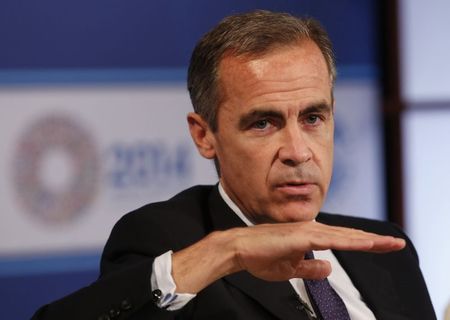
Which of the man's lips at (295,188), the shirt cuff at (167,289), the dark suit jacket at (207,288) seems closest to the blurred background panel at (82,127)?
the dark suit jacket at (207,288)

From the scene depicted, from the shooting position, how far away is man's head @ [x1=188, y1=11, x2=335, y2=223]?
1930 mm

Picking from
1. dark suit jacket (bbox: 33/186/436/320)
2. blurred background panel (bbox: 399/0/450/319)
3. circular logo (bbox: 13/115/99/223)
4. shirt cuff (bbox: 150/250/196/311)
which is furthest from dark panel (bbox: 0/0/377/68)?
shirt cuff (bbox: 150/250/196/311)

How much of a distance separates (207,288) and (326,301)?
283 mm

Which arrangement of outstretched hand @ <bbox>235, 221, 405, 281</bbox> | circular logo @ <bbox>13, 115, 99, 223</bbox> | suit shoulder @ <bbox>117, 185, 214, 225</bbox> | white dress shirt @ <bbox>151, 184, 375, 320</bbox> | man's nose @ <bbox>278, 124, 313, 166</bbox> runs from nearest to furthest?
outstretched hand @ <bbox>235, 221, 405, 281</bbox>, white dress shirt @ <bbox>151, 184, 375, 320</bbox>, man's nose @ <bbox>278, 124, 313, 166</bbox>, suit shoulder @ <bbox>117, 185, 214, 225</bbox>, circular logo @ <bbox>13, 115, 99, 223</bbox>

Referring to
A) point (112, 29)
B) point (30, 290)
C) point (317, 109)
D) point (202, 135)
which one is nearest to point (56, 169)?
point (30, 290)

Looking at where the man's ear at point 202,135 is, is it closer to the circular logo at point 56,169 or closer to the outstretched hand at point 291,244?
the outstretched hand at point 291,244

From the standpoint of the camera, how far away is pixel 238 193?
205cm

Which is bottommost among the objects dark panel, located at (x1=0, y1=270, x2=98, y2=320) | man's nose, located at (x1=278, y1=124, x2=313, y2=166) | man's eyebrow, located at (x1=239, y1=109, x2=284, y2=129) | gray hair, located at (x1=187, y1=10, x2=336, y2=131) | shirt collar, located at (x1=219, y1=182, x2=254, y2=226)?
dark panel, located at (x1=0, y1=270, x2=98, y2=320)

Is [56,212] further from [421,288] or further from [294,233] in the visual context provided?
[294,233]

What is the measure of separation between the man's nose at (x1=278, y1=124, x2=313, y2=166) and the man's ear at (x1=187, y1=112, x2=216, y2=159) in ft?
0.71

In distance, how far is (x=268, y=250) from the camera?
5.32 ft

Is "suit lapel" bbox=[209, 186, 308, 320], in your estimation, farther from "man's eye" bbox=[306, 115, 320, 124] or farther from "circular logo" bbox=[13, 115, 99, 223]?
"circular logo" bbox=[13, 115, 99, 223]

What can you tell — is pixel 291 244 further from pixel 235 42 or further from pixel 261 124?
pixel 235 42

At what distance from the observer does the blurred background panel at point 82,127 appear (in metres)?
3.78
